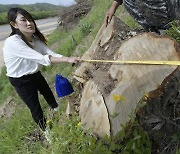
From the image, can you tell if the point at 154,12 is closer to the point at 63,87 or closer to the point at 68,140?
the point at 63,87

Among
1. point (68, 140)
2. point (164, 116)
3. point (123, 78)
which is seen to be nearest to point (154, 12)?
point (123, 78)

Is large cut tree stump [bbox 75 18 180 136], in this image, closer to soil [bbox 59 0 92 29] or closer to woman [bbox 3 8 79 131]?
woman [bbox 3 8 79 131]

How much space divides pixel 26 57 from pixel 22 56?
0.17 ft

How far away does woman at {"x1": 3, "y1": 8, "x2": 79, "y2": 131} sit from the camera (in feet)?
9.90

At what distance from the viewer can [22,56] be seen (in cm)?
305

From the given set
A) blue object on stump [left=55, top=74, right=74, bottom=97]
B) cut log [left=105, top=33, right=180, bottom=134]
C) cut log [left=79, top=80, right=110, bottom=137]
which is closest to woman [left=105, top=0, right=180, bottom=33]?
cut log [left=105, top=33, right=180, bottom=134]

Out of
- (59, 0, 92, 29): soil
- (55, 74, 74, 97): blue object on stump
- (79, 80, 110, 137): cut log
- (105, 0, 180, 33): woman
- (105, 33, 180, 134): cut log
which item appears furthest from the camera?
(59, 0, 92, 29): soil

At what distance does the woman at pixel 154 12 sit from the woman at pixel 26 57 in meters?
0.75

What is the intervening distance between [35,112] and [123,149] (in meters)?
1.37

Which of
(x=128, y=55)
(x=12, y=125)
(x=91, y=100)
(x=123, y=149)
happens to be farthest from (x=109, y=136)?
(x=12, y=125)

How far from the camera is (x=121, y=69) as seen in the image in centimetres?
263

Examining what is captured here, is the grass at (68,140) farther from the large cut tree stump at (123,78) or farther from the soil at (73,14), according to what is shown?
the soil at (73,14)

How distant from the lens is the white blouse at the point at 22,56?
2992 millimetres

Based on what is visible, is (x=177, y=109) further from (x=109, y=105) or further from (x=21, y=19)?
(x=21, y=19)
